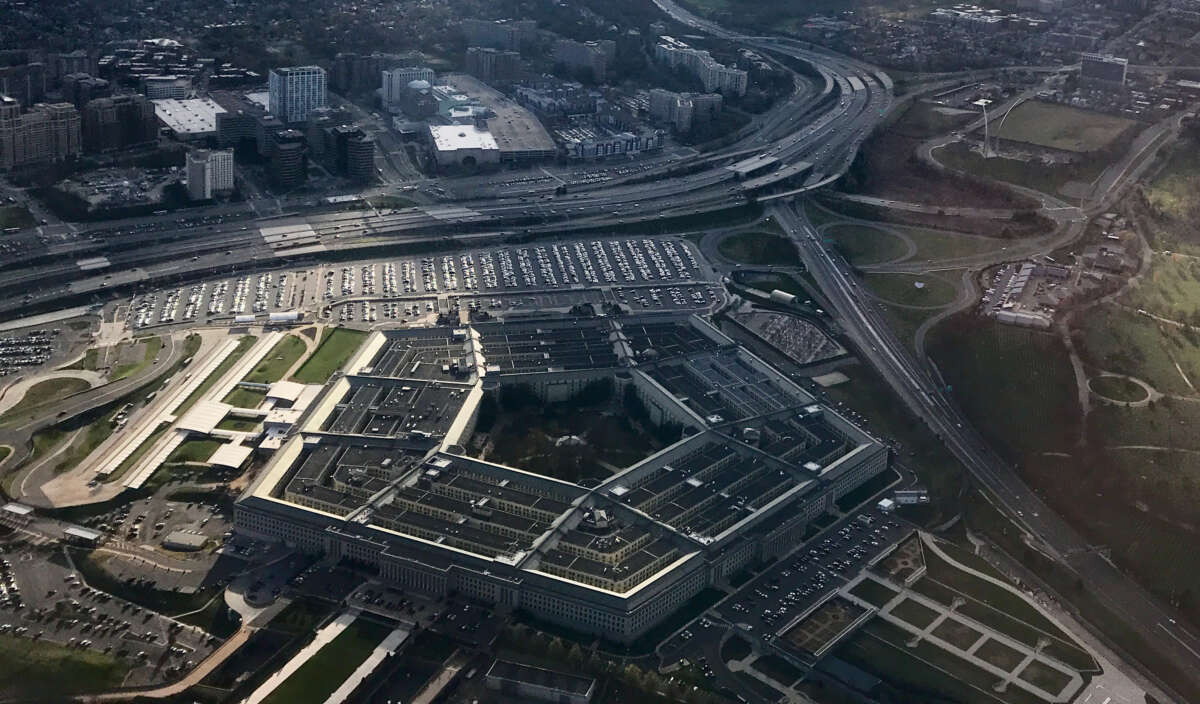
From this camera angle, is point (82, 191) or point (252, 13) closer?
point (82, 191)

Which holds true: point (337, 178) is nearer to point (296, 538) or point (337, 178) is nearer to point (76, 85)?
point (76, 85)

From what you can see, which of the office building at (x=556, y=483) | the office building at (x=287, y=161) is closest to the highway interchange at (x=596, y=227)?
the office building at (x=287, y=161)

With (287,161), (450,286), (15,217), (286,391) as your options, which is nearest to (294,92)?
(287,161)

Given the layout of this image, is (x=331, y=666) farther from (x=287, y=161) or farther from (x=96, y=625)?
(x=287, y=161)

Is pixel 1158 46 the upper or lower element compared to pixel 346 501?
upper

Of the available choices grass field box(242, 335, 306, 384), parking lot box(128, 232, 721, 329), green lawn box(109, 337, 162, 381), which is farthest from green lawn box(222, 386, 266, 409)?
parking lot box(128, 232, 721, 329)

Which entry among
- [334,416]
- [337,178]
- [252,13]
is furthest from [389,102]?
Result: [334,416]
